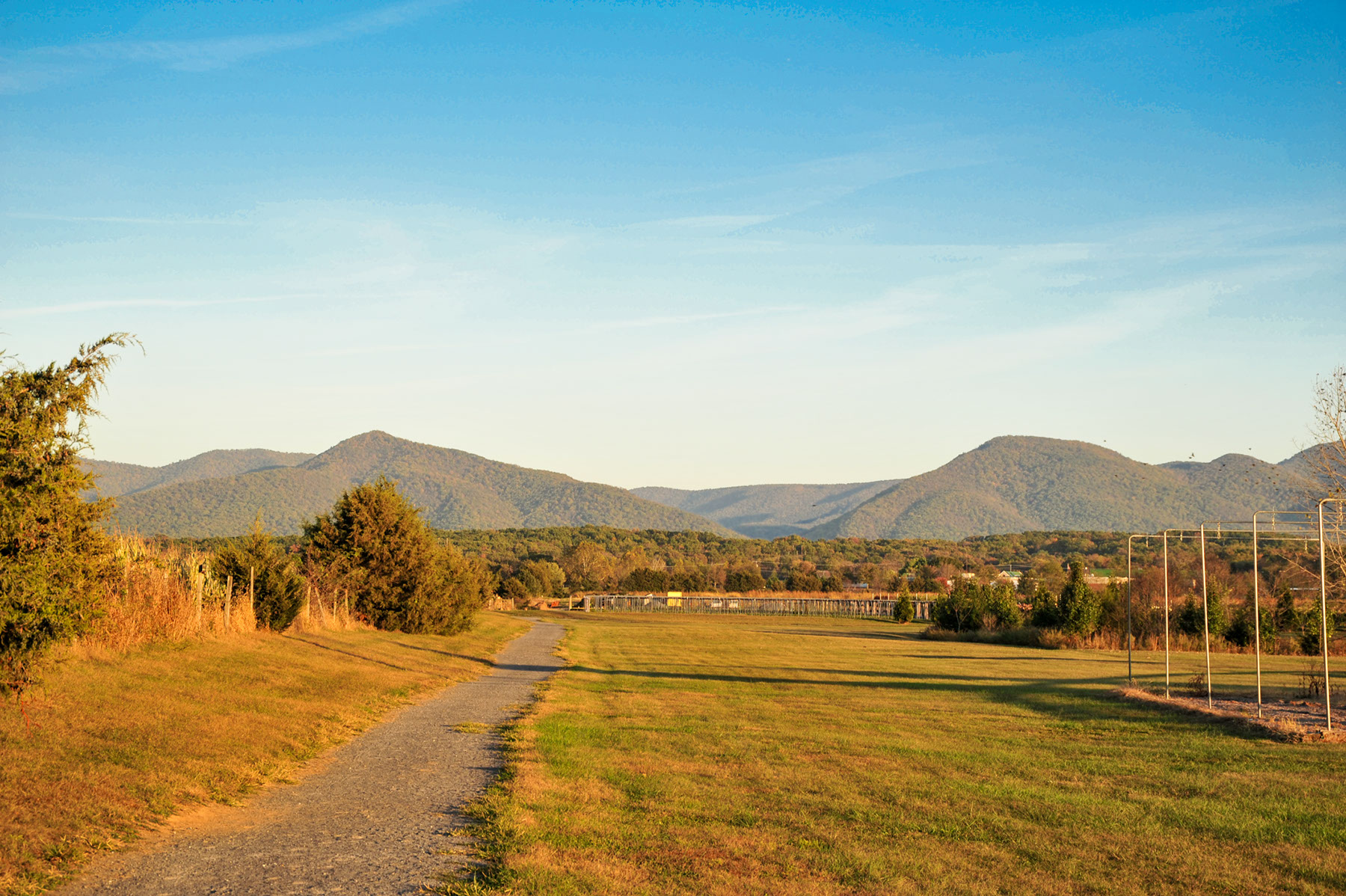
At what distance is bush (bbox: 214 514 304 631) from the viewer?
22.9 meters

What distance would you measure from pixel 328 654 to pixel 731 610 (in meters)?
54.2

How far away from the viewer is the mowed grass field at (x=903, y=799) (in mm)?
6922

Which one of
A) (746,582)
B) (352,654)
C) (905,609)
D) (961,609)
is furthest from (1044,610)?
(746,582)

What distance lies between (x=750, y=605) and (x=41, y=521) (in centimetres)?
6473

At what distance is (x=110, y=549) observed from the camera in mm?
12961

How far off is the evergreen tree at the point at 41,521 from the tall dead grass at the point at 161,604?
2.00 ft

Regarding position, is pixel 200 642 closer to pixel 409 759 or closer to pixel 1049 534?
pixel 409 759

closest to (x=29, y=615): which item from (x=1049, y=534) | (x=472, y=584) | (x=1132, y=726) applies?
(x=1132, y=726)

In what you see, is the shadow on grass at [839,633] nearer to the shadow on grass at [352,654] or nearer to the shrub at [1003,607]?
the shrub at [1003,607]

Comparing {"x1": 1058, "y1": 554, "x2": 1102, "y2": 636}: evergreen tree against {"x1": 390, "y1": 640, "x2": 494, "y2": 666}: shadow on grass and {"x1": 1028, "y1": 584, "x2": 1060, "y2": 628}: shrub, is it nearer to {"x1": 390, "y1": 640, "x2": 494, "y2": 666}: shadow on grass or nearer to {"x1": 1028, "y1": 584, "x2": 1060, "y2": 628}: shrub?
{"x1": 1028, "y1": 584, "x2": 1060, "y2": 628}: shrub

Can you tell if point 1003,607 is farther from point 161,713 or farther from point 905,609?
point 161,713

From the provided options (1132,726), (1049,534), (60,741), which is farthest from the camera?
(1049,534)

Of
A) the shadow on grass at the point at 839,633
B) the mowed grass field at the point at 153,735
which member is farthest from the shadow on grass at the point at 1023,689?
the shadow on grass at the point at 839,633

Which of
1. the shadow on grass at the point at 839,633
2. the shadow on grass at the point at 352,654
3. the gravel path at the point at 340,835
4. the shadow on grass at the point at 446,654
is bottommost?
the shadow on grass at the point at 839,633
